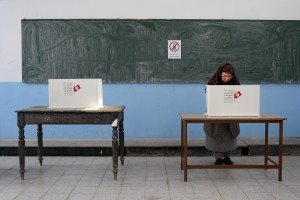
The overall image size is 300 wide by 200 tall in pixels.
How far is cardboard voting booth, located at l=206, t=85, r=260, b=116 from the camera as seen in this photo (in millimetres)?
3949

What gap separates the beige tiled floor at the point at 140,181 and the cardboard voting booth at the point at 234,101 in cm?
72

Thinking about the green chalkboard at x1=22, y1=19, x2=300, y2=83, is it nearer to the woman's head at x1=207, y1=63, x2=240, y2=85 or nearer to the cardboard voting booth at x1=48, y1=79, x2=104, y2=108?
the woman's head at x1=207, y1=63, x2=240, y2=85

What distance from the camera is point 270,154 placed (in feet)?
17.0

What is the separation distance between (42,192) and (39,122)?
2.50ft

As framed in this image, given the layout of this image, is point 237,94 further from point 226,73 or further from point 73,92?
point 73,92

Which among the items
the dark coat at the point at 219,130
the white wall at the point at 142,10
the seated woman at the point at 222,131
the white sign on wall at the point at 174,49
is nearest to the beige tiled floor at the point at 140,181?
the seated woman at the point at 222,131

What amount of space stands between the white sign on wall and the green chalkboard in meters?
0.05

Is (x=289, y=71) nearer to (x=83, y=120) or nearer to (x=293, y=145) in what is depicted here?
(x=293, y=145)

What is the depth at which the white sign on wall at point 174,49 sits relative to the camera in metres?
5.55

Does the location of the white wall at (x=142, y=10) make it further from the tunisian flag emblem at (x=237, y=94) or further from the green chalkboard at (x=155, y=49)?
the tunisian flag emblem at (x=237, y=94)

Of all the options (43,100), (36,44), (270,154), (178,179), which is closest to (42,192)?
(178,179)

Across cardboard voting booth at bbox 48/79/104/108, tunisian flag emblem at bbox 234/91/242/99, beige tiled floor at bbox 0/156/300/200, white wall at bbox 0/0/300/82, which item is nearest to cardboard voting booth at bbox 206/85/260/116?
tunisian flag emblem at bbox 234/91/242/99

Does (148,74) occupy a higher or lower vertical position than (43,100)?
higher

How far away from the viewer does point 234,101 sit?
396cm
